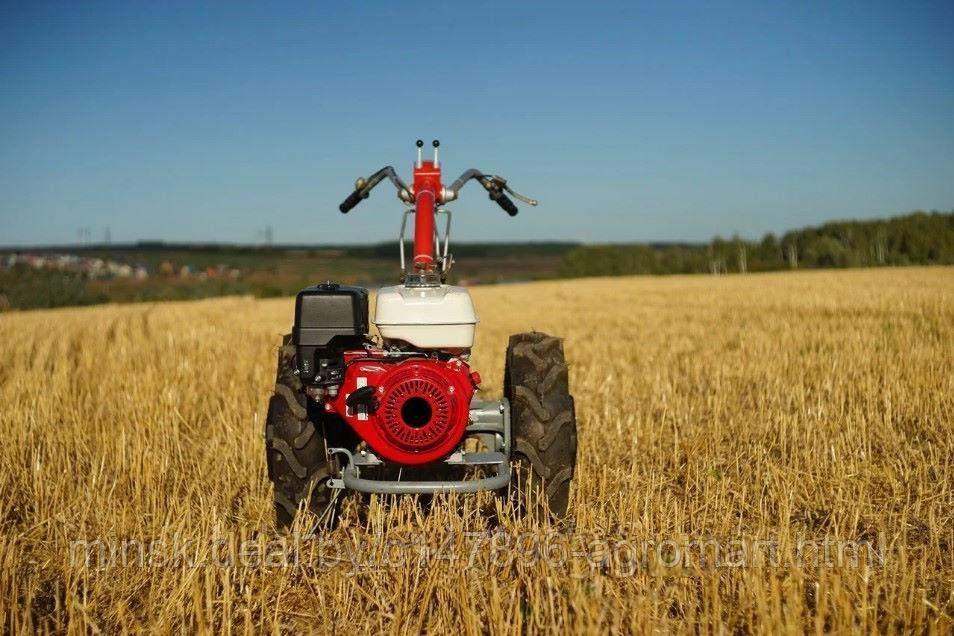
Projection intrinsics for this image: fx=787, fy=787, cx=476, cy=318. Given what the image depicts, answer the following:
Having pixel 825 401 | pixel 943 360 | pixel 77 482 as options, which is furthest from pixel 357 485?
pixel 943 360

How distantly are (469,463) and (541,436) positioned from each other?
43 centimetres

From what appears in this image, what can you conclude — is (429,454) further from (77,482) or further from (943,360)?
(943,360)

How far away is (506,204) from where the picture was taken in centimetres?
497

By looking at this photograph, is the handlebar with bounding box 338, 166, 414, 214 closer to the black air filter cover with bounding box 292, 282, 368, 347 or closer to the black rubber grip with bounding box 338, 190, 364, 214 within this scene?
the black rubber grip with bounding box 338, 190, 364, 214

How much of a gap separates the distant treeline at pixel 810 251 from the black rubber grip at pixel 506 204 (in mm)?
57051

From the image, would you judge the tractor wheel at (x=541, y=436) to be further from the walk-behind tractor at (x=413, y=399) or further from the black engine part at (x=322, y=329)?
the black engine part at (x=322, y=329)

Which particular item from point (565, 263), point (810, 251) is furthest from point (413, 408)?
point (565, 263)

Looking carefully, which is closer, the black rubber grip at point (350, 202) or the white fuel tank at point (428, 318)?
the white fuel tank at point (428, 318)

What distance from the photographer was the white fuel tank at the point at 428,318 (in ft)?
13.8

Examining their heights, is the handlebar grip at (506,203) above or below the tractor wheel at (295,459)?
above

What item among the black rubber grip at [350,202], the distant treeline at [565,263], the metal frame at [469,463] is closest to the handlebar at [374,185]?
the black rubber grip at [350,202]

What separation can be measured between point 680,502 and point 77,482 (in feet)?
13.6

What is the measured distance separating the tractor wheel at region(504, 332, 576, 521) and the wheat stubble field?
7.6 inches

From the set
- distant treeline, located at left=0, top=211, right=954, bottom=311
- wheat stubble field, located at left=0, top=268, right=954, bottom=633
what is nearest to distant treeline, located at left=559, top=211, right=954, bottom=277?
distant treeline, located at left=0, top=211, right=954, bottom=311
